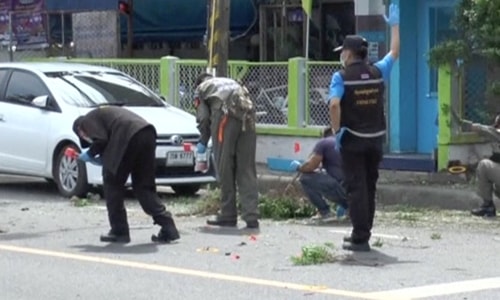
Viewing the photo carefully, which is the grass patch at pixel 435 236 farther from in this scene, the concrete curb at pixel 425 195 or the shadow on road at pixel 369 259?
the concrete curb at pixel 425 195

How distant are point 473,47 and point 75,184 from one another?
16.3 feet

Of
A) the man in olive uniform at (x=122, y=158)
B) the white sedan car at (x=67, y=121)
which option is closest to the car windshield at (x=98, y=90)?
the white sedan car at (x=67, y=121)

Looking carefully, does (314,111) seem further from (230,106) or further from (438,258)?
(438,258)

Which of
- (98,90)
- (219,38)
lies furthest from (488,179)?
(98,90)

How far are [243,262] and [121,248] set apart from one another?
1.41 meters

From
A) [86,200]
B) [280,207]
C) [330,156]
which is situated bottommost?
[86,200]

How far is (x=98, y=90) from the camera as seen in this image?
55.0 ft

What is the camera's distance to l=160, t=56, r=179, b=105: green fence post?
1989cm

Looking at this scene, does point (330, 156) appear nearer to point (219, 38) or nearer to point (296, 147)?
point (219, 38)

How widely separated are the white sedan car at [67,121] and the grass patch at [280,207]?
4.51 ft

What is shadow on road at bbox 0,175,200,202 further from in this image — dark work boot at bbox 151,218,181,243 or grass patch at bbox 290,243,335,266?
grass patch at bbox 290,243,335,266

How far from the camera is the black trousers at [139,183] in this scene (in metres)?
12.0

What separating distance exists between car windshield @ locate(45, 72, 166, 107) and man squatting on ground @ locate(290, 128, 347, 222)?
3.52 meters

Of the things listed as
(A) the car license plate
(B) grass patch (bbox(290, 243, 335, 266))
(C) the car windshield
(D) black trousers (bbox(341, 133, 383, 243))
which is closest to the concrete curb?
(A) the car license plate
